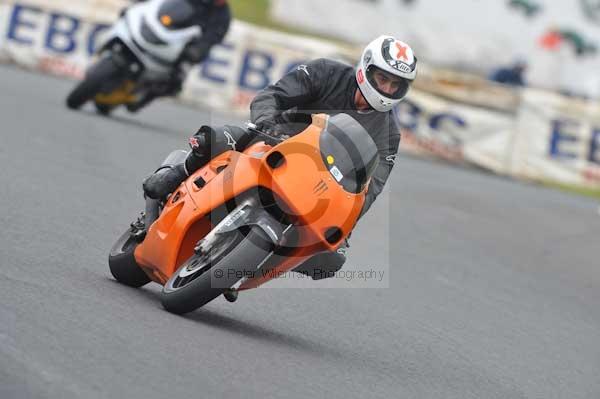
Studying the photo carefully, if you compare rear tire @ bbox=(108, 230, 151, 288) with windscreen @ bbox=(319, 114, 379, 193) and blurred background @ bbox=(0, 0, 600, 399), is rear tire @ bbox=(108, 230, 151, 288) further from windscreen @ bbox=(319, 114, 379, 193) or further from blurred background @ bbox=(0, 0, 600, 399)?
windscreen @ bbox=(319, 114, 379, 193)

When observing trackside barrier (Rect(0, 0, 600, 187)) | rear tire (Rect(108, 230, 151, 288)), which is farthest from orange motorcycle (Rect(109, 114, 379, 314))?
trackside barrier (Rect(0, 0, 600, 187))

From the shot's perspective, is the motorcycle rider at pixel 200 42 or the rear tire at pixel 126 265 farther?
the motorcycle rider at pixel 200 42

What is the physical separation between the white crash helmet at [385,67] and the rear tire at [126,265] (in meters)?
1.46

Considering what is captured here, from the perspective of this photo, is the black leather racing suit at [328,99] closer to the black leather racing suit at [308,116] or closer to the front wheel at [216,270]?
the black leather racing suit at [308,116]

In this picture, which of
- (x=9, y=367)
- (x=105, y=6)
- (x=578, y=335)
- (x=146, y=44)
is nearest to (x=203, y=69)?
(x=105, y=6)

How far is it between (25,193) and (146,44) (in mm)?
6515

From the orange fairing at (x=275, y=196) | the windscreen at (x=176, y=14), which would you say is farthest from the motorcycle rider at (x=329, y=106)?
the windscreen at (x=176, y=14)

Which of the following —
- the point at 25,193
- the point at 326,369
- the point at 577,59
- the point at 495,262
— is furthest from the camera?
the point at 577,59

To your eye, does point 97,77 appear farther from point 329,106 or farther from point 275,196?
point 275,196

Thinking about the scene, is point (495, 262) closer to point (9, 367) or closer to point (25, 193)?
point (25, 193)

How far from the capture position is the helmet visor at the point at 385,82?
23.7ft

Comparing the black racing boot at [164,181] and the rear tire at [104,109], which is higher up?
the black racing boot at [164,181]

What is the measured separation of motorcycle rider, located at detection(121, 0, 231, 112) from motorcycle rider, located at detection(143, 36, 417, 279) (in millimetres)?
8689

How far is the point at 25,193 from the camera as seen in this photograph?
9461mm
